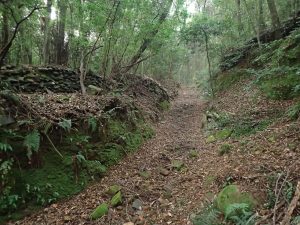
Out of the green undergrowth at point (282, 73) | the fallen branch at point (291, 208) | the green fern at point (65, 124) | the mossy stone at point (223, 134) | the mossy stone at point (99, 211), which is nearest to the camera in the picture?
the fallen branch at point (291, 208)

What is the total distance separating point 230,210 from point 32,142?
393cm

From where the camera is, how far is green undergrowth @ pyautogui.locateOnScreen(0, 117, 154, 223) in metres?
5.43

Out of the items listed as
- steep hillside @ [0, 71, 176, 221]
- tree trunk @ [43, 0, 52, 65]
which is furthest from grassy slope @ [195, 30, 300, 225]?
tree trunk @ [43, 0, 52, 65]

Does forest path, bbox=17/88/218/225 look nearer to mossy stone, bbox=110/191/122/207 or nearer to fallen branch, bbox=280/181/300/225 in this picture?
mossy stone, bbox=110/191/122/207

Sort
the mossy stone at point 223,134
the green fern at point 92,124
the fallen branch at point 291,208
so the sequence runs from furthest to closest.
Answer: the mossy stone at point 223,134 < the green fern at point 92,124 < the fallen branch at point 291,208

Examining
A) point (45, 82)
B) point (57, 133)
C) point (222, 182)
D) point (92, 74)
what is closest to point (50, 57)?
point (92, 74)

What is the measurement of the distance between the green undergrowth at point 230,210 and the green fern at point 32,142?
3.41 metres

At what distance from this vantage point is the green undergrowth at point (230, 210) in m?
3.77

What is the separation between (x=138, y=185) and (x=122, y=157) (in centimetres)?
165

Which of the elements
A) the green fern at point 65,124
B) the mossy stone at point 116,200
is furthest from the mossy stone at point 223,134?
the green fern at point 65,124

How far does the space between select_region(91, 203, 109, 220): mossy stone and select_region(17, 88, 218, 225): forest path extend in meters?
0.09

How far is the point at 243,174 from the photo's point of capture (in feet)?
16.2

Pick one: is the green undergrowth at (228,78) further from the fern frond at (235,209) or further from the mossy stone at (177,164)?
the fern frond at (235,209)

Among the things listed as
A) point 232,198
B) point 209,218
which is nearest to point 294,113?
point 232,198
